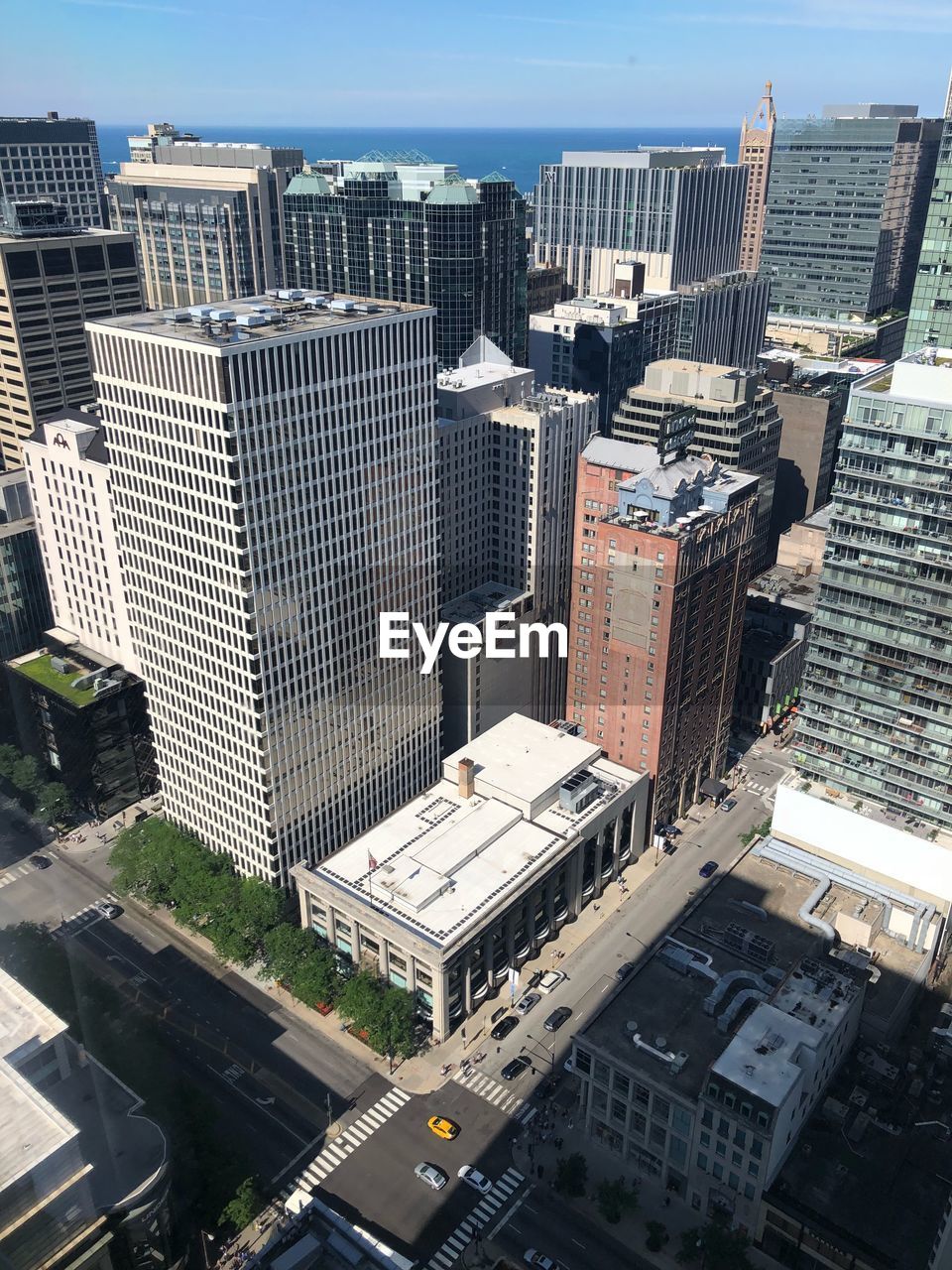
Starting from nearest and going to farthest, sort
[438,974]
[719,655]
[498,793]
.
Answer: [438,974] < [498,793] < [719,655]

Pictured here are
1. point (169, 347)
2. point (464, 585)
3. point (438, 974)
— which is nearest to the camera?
point (169, 347)

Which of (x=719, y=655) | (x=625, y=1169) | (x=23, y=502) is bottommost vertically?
(x=625, y=1169)

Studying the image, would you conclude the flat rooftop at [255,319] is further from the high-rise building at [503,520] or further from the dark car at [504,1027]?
the dark car at [504,1027]

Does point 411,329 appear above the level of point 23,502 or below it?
above

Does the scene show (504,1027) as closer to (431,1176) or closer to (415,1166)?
(415,1166)

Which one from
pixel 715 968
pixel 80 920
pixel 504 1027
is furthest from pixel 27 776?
pixel 715 968

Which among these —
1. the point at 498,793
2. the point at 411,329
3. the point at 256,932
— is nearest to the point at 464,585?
the point at 498,793

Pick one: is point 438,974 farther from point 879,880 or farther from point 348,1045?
point 879,880
